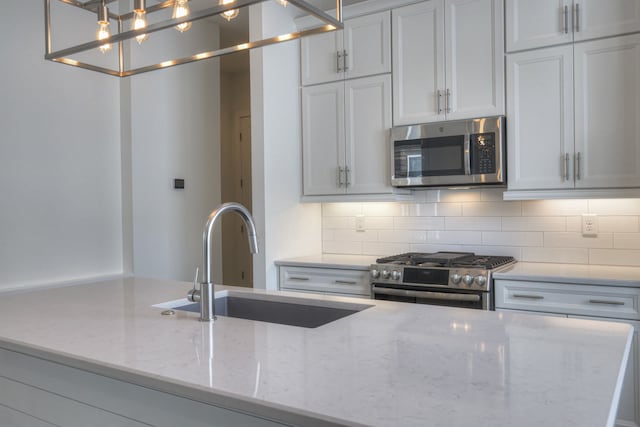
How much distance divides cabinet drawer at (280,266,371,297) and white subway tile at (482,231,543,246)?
2.84ft

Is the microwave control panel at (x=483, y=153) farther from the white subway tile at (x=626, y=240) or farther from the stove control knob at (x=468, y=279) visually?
the white subway tile at (x=626, y=240)

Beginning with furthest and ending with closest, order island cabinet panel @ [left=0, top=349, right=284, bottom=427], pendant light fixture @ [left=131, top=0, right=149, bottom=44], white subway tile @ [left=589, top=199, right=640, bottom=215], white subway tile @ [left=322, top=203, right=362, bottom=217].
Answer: white subway tile @ [left=322, top=203, right=362, bottom=217], white subway tile @ [left=589, top=199, right=640, bottom=215], pendant light fixture @ [left=131, top=0, right=149, bottom=44], island cabinet panel @ [left=0, top=349, right=284, bottom=427]

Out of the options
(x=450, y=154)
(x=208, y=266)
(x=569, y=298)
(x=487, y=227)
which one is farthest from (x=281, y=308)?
(x=487, y=227)

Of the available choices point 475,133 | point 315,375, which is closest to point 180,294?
point 315,375

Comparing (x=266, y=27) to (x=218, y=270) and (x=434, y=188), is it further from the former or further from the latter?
(x=218, y=270)

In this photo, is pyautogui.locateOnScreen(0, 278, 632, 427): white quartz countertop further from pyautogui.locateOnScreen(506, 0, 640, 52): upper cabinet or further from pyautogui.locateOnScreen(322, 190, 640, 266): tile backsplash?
pyautogui.locateOnScreen(506, 0, 640, 52): upper cabinet

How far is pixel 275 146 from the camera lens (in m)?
3.58

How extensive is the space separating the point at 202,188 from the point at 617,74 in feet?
9.57

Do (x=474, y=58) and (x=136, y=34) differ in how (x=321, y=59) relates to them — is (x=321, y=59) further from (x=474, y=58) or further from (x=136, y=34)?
(x=136, y=34)

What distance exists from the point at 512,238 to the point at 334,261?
1.18 metres

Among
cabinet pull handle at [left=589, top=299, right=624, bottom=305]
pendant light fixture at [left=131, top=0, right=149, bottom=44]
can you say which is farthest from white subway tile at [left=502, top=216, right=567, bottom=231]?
pendant light fixture at [left=131, top=0, right=149, bottom=44]

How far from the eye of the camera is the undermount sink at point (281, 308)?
1.92 metres

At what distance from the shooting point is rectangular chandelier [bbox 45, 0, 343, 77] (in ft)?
6.02

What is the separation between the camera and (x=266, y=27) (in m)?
3.47
